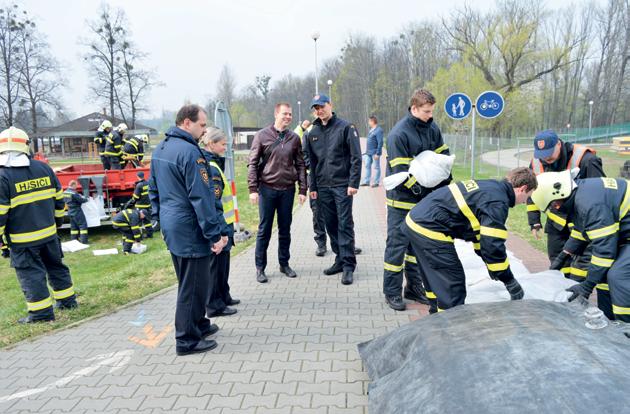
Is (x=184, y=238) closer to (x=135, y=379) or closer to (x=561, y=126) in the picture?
(x=135, y=379)

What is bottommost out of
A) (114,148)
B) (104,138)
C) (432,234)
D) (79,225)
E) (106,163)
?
(79,225)

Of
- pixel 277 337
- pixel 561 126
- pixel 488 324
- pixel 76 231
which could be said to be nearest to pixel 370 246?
pixel 277 337

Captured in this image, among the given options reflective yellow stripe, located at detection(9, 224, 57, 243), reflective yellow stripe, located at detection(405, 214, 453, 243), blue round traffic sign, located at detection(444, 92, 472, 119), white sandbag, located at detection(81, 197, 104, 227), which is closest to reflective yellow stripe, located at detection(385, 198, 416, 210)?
reflective yellow stripe, located at detection(405, 214, 453, 243)

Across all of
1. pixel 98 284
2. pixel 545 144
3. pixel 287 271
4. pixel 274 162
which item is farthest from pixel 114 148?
pixel 545 144

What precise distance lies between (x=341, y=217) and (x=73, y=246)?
6390mm

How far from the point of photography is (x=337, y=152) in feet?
18.8

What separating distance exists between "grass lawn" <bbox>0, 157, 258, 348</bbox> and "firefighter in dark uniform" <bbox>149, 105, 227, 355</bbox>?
71.0 inches

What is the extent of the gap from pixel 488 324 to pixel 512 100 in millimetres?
41256

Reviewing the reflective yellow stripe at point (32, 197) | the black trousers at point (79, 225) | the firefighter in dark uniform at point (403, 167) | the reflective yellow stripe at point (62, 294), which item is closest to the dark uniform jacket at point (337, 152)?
the firefighter in dark uniform at point (403, 167)

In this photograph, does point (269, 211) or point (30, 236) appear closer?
point (30, 236)

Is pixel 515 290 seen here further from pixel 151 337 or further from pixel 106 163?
pixel 106 163

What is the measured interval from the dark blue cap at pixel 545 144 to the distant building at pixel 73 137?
4470 centimetres

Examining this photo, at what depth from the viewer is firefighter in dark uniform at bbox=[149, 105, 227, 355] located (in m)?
3.77

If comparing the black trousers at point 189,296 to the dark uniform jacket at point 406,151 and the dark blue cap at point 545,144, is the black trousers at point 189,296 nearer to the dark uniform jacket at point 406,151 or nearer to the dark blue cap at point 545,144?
the dark uniform jacket at point 406,151
